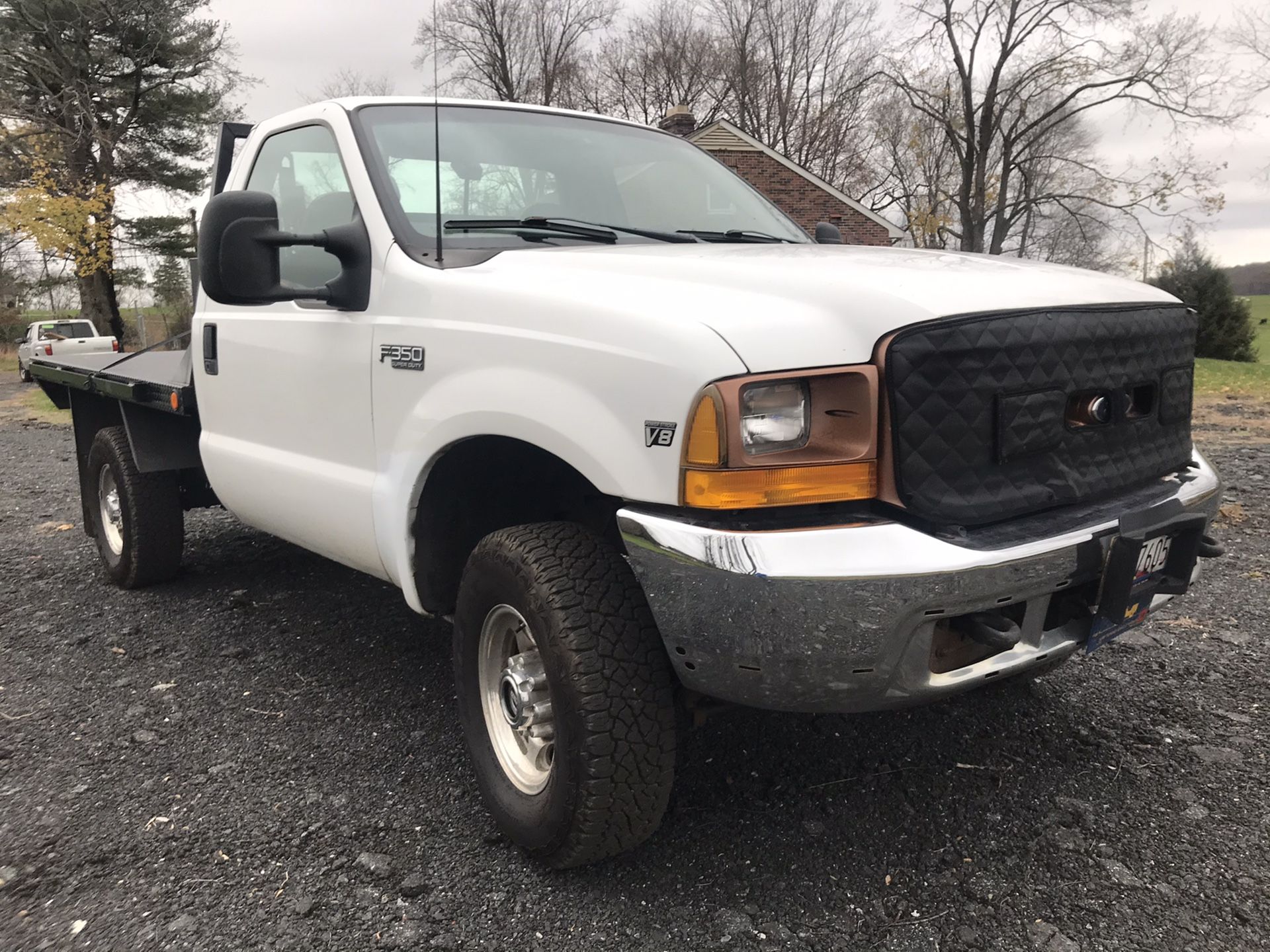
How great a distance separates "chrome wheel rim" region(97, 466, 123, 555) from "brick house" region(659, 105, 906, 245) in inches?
887

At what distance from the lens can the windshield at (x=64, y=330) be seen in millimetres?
25703

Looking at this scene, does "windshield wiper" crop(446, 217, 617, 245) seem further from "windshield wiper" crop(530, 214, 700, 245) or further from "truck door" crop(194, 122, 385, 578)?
"truck door" crop(194, 122, 385, 578)

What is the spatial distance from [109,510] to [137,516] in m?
0.59

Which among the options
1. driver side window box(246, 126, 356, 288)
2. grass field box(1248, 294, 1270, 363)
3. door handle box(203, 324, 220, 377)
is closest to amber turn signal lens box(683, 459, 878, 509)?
driver side window box(246, 126, 356, 288)

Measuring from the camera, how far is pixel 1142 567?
2176mm

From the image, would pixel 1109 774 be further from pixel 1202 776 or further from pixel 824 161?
pixel 824 161

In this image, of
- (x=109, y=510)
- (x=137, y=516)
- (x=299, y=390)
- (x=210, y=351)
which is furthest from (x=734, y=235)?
(x=109, y=510)

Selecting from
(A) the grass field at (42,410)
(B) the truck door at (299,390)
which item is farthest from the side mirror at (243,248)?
(A) the grass field at (42,410)

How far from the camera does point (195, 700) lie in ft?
11.3

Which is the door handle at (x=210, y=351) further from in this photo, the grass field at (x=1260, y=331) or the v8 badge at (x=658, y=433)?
the grass field at (x=1260, y=331)

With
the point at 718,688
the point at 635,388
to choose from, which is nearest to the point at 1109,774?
the point at 718,688

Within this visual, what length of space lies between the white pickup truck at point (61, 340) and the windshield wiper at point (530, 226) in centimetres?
2376

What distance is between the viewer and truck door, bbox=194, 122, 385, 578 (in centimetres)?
290

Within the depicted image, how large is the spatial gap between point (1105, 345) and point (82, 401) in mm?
5233
